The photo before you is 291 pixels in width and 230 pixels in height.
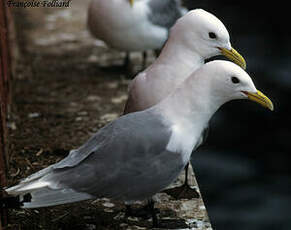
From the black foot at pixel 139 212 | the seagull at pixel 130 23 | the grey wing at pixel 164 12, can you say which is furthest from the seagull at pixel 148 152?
the grey wing at pixel 164 12

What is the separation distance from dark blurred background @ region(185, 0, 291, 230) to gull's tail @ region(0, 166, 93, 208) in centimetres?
235

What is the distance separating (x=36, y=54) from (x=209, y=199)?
1.73 m

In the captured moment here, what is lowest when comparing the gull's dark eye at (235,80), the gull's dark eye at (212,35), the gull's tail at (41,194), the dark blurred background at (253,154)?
the dark blurred background at (253,154)

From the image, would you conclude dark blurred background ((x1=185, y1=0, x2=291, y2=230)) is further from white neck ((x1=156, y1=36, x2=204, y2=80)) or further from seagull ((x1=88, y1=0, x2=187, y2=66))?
white neck ((x1=156, y1=36, x2=204, y2=80))

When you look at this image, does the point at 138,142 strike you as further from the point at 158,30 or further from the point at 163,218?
the point at 158,30

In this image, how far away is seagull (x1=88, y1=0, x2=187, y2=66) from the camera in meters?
4.78

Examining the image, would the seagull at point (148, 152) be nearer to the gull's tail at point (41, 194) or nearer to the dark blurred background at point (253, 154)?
the gull's tail at point (41, 194)

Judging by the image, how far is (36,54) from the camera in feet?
17.7

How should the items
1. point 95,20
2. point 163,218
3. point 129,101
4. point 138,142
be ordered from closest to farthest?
point 138,142
point 163,218
point 129,101
point 95,20

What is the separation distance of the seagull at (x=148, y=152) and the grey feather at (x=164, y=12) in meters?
1.99

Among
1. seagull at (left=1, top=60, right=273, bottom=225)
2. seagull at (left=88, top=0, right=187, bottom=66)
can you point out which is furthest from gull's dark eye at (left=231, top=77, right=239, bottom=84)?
seagull at (left=88, top=0, right=187, bottom=66)

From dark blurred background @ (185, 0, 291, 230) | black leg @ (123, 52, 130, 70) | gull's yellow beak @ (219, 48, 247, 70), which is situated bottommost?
dark blurred background @ (185, 0, 291, 230)

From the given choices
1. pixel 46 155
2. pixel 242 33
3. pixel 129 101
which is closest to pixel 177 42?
pixel 129 101

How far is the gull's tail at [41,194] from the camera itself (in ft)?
9.30
